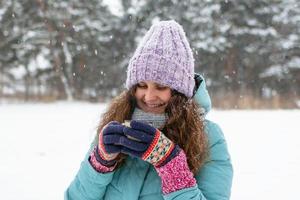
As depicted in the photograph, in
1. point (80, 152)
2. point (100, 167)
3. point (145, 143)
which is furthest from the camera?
point (80, 152)

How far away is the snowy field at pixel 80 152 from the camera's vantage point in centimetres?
543

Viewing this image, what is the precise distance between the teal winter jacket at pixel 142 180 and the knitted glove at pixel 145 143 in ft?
0.55

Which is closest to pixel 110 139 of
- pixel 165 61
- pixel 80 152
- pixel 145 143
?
pixel 145 143

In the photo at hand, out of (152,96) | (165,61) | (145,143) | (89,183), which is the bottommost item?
(89,183)

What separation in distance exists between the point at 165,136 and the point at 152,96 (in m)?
0.16

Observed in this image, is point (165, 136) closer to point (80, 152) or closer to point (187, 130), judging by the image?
point (187, 130)

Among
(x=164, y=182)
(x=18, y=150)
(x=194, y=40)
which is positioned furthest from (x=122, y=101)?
(x=194, y=40)

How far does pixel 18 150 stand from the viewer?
7988 millimetres

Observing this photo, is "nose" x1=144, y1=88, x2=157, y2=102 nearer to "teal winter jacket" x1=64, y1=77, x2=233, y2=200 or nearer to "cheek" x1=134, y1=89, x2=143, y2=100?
"cheek" x1=134, y1=89, x2=143, y2=100

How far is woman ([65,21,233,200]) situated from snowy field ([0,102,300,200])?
28.6 inches

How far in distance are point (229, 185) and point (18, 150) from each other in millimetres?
6898

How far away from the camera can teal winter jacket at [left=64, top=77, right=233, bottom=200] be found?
5.06ft

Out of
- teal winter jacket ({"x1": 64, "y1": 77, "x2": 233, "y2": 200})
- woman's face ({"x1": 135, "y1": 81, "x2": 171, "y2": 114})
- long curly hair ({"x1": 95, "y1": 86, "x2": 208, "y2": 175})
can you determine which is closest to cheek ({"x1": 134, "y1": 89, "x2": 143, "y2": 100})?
woman's face ({"x1": 135, "y1": 81, "x2": 171, "y2": 114})

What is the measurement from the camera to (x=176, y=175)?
1.43m
